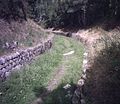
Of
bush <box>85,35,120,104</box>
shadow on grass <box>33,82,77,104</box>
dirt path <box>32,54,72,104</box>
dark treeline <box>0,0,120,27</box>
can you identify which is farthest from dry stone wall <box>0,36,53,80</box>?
bush <box>85,35,120,104</box>

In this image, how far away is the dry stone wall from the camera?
1500 centimetres

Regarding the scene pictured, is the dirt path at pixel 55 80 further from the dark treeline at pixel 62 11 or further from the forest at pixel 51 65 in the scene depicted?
the dark treeline at pixel 62 11

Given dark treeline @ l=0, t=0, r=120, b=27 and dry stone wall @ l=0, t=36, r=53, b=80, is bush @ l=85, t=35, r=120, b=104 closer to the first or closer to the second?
dry stone wall @ l=0, t=36, r=53, b=80

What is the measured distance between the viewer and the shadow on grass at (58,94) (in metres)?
12.2

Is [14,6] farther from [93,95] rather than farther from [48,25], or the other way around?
[48,25]

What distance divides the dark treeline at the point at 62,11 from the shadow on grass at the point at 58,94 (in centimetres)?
814

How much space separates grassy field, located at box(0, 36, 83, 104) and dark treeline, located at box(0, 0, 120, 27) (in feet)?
14.9

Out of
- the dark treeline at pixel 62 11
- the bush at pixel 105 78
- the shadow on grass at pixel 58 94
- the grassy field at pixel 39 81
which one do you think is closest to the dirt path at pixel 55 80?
the shadow on grass at pixel 58 94

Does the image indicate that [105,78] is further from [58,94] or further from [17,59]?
[17,59]

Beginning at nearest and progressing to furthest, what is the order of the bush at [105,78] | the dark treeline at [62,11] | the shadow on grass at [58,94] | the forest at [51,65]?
the bush at [105,78], the forest at [51,65], the shadow on grass at [58,94], the dark treeline at [62,11]

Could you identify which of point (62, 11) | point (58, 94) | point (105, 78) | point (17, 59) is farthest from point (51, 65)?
point (62, 11)

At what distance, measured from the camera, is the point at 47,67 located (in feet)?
55.4

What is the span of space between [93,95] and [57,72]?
6261 mm

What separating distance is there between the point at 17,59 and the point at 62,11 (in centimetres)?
2484
